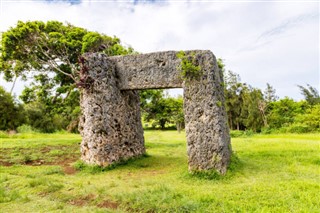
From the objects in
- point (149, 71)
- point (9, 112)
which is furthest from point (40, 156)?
point (9, 112)

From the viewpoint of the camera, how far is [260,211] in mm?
4785

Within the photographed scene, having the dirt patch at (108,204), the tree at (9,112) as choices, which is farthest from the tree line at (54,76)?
the dirt patch at (108,204)

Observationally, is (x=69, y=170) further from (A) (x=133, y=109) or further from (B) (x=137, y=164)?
(A) (x=133, y=109)

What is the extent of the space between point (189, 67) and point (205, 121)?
5.82ft

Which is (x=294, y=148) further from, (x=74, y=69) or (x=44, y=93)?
(x=44, y=93)

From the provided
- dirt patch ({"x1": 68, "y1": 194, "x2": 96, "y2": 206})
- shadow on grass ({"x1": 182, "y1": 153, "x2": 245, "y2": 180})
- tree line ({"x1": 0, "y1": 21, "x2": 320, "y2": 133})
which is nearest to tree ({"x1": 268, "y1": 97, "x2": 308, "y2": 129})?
tree line ({"x1": 0, "y1": 21, "x2": 320, "y2": 133})

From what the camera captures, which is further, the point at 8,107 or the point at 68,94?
the point at 8,107

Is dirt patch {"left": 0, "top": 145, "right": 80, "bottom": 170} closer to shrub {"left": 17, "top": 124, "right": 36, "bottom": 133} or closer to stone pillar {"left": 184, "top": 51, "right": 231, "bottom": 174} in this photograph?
stone pillar {"left": 184, "top": 51, "right": 231, "bottom": 174}

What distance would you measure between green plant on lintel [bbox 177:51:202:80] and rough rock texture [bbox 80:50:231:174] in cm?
10

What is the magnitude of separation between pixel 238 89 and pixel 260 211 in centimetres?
2681

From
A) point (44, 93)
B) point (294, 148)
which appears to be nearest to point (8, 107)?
point (44, 93)

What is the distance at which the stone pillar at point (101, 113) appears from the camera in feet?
31.6

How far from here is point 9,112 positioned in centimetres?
2255

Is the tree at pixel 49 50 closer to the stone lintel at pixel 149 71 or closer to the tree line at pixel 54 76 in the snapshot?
the tree line at pixel 54 76
